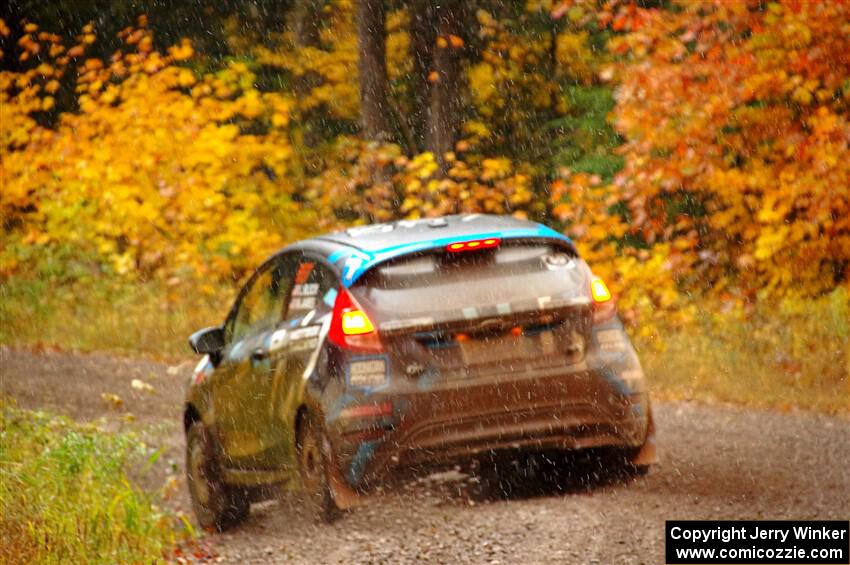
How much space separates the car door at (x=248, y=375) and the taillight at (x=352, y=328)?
76 cm

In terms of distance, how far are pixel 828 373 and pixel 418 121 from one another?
19942mm

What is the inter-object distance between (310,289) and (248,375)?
843mm

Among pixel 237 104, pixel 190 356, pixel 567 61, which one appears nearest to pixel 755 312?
pixel 190 356

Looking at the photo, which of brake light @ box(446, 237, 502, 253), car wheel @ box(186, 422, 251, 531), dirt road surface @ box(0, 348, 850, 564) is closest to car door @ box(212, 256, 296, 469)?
car wheel @ box(186, 422, 251, 531)

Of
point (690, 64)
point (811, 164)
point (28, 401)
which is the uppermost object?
point (690, 64)

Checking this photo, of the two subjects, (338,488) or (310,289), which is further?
(310,289)

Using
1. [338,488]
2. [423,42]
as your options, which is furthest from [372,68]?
[338,488]

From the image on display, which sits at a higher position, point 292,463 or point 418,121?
point 418,121

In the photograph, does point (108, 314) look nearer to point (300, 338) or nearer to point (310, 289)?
point (310, 289)

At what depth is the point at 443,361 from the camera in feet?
25.3

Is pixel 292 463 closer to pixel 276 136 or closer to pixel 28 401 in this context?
pixel 28 401

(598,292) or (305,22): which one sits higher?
(305,22)

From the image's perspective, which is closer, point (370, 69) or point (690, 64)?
point (690, 64)

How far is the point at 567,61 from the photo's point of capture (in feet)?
98.2
